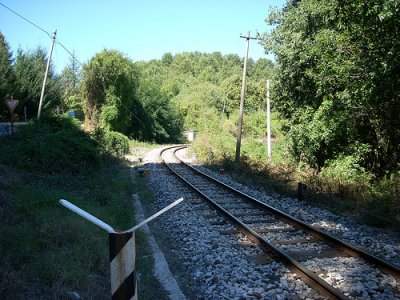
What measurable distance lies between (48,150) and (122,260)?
11543 mm

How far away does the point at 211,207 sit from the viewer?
11.4 metres

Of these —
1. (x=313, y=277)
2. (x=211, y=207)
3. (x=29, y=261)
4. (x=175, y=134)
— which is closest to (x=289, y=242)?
(x=313, y=277)

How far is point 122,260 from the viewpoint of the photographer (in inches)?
124

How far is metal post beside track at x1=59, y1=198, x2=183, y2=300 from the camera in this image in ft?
10.2

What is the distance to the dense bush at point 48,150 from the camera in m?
13.0

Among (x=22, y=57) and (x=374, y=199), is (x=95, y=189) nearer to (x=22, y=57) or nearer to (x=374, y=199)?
(x=374, y=199)

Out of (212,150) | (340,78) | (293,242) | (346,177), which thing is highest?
(340,78)

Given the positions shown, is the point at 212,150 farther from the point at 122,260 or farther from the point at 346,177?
the point at 122,260

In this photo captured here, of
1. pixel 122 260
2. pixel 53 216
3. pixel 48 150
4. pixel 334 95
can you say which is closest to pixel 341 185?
pixel 334 95

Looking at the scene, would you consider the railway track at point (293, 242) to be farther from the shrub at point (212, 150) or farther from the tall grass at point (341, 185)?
the shrub at point (212, 150)

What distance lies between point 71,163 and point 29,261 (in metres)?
8.96

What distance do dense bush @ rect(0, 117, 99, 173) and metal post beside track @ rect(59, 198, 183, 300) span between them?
10629 mm

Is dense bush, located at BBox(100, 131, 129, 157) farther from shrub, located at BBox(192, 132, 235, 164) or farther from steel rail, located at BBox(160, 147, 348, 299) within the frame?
steel rail, located at BBox(160, 147, 348, 299)

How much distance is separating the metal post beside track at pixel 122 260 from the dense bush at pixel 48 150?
10629 mm
